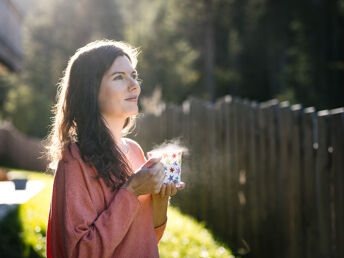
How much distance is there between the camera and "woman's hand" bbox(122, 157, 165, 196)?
169cm

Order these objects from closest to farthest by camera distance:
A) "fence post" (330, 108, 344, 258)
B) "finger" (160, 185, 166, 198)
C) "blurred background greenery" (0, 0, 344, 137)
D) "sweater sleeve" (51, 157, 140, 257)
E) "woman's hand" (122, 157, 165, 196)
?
1. "sweater sleeve" (51, 157, 140, 257)
2. "woman's hand" (122, 157, 165, 196)
3. "finger" (160, 185, 166, 198)
4. "fence post" (330, 108, 344, 258)
5. "blurred background greenery" (0, 0, 344, 137)

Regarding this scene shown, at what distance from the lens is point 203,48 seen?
30.5 m

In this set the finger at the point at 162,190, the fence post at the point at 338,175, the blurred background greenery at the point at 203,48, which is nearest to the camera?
the finger at the point at 162,190

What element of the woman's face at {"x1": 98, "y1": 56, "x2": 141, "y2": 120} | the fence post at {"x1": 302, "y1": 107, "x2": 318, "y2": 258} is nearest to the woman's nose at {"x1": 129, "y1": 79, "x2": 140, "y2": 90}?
the woman's face at {"x1": 98, "y1": 56, "x2": 141, "y2": 120}

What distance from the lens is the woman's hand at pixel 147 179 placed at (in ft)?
5.54

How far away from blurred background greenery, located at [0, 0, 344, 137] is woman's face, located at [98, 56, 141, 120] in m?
19.7

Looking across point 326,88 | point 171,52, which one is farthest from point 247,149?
point 171,52

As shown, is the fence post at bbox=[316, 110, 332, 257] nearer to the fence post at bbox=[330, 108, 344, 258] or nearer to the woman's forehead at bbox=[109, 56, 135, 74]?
the fence post at bbox=[330, 108, 344, 258]

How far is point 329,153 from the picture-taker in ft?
11.4

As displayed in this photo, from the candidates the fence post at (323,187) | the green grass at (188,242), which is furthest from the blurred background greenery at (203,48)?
the fence post at (323,187)

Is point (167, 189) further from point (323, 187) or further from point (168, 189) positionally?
point (323, 187)

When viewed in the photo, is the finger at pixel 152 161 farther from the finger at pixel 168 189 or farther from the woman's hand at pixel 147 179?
the finger at pixel 168 189

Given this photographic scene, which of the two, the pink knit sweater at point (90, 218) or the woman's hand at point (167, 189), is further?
the woman's hand at point (167, 189)

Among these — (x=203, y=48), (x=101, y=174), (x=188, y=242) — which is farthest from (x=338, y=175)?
(x=203, y=48)
